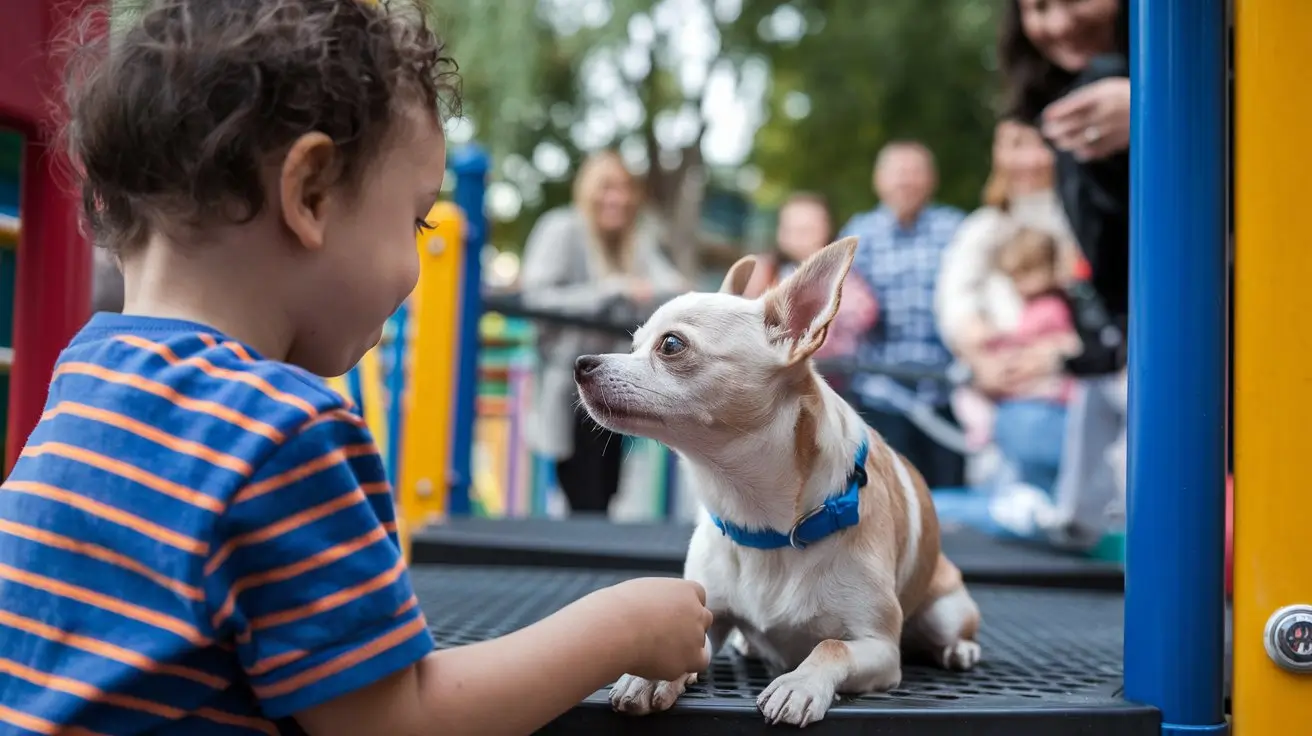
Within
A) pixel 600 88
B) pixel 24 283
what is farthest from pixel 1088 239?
pixel 600 88

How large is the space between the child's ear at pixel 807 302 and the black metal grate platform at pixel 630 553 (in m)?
1.33

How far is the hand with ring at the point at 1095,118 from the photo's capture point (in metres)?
2.01

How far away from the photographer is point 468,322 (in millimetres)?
4094

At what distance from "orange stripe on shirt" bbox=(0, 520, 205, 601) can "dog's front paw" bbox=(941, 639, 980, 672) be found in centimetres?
110

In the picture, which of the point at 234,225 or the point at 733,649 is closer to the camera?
the point at 234,225

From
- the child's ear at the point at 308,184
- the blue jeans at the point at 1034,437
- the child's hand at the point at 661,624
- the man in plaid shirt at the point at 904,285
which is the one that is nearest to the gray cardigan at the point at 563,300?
the man in plaid shirt at the point at 904,285

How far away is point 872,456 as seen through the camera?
1.55 m

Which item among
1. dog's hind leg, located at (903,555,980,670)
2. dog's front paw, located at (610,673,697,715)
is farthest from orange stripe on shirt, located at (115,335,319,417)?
dog's hind leg, located at (903,555,980,670)

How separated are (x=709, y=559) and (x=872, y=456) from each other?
0.26 m

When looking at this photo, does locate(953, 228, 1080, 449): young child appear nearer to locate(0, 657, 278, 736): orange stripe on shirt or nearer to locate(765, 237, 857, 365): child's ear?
locate(765, 237, 857, 365): child's ear

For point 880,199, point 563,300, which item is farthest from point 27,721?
point 880,199

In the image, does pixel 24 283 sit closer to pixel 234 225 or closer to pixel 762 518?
pixel 234 225

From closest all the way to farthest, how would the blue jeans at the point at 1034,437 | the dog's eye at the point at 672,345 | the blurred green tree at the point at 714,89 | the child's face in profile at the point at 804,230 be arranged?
the dog's eye at the point at 672,345 → the blue jeans at the point at 1034,437 → the child's face in profile at the point at 804,230 → the blurred green tree at the point at 714,89

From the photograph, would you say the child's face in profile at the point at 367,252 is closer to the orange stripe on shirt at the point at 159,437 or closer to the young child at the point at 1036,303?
the orange stripe on shirt at the point at 159,437
